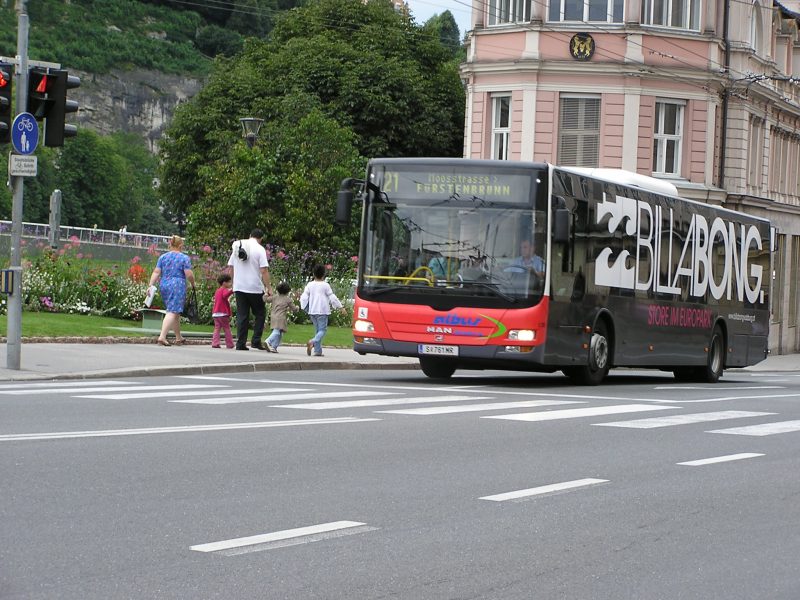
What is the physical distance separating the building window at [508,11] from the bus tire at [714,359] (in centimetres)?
2011

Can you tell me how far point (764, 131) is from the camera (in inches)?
2101

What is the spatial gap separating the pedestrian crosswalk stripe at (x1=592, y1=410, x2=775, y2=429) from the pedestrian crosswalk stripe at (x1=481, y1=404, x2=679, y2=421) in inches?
24.3

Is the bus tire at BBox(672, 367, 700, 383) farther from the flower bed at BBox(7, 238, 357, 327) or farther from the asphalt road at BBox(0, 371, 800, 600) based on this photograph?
the asphalt road at BBox(0, 371, 800, 600)

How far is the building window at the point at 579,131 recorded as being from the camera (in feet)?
149

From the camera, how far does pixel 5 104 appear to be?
18.0 metres

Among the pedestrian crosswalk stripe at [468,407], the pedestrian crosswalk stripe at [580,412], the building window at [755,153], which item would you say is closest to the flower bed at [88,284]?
the pedestrian crosswalk stripe at [468,407]

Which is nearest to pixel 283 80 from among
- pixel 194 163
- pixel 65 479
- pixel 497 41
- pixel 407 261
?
pixel 194 163

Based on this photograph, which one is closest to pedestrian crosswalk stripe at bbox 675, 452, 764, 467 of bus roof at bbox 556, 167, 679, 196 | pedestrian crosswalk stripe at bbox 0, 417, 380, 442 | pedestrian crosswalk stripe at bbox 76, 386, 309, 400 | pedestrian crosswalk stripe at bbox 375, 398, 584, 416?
pedestrian crosswalk stripe at bbox 0, 417, 380, 442

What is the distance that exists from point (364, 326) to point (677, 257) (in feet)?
22.2

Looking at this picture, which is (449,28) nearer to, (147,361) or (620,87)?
(620,87)

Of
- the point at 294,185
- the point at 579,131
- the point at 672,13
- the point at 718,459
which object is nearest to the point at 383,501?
the point at 718,459

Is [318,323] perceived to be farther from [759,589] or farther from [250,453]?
[759,589]

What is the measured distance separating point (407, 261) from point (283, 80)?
48871 millimetres

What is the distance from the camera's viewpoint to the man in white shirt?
78.8 feet
